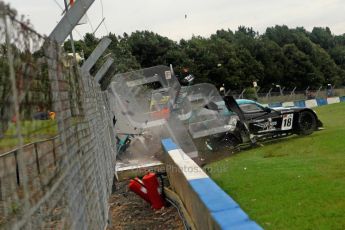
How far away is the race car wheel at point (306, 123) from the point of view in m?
16.2

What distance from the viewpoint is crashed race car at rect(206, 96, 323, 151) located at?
1517 centimetres

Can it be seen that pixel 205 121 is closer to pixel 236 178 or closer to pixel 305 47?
pixel 236 178

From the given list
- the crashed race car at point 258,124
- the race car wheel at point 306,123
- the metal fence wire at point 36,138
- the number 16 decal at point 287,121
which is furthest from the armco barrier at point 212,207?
the race car wheel at point 306,123

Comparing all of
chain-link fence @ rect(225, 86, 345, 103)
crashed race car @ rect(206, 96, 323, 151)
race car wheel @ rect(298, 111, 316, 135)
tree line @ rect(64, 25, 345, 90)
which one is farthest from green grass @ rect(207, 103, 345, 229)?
tree line @ rect(64, 25, 345, 90)

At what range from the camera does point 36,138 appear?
242 centimetres

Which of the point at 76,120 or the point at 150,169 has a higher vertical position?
the point at 76,120

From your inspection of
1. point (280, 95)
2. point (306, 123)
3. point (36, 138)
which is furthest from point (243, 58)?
point (36, 138)

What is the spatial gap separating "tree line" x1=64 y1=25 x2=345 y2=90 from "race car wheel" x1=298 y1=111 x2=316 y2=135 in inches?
1585

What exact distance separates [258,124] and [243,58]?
208 feet

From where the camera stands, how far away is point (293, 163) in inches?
406

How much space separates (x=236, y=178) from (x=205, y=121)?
5.56m

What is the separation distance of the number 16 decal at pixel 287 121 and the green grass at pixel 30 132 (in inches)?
532

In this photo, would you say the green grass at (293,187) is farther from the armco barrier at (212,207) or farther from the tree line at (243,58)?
the tree line at (243,58)

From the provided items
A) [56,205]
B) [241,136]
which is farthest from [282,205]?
[241,136]
